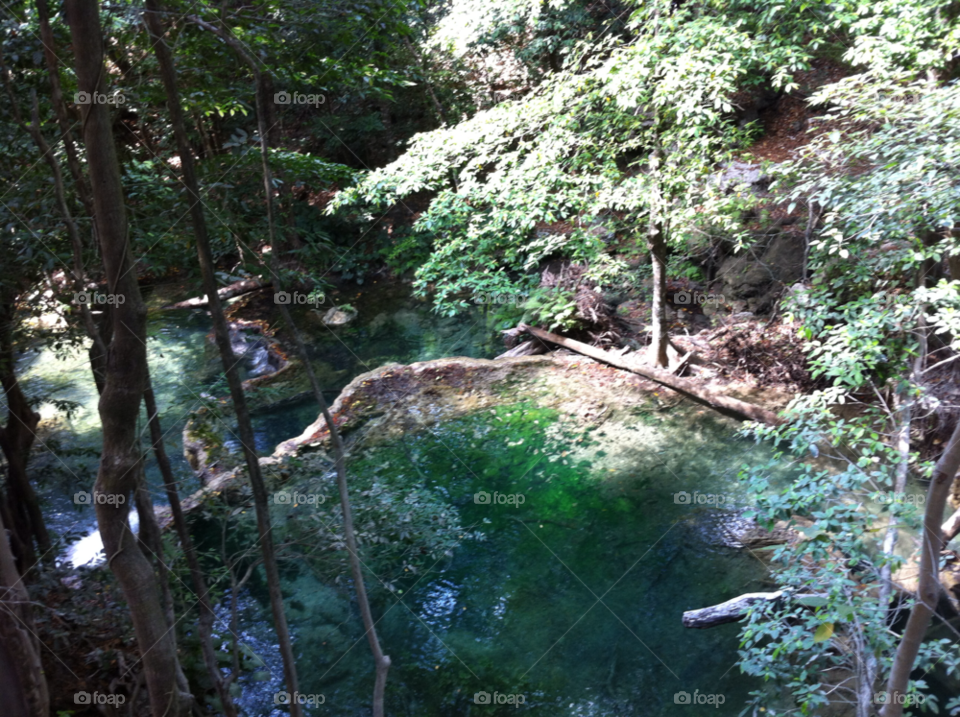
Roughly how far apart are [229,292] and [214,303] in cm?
961

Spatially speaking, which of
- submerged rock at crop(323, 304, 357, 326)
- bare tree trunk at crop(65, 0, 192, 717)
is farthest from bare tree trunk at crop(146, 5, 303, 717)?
submerged rock at crop(323, 304, 357, 326)

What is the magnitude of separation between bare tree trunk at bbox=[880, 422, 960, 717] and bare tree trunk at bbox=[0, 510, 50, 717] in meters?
3.55

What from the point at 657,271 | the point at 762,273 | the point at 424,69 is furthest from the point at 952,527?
the point at 424,69

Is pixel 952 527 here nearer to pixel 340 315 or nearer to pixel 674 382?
pixel 674 382

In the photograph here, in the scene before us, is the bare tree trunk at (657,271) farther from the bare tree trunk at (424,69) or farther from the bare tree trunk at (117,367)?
the bare tree trunk at (424,69)

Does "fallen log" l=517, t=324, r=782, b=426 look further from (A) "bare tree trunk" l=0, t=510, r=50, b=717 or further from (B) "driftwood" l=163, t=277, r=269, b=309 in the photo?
(A) "bare tree trunk" l=0, t=510, r=50, b=717

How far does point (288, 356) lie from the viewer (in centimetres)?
Result: 990

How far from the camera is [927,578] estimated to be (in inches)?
97.6

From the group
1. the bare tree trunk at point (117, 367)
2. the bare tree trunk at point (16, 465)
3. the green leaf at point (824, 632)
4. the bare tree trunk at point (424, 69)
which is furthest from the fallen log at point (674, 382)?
the bare tree trunk at point (16, 465)

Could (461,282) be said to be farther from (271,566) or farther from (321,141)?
(321,141)

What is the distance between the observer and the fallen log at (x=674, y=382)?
702 cm

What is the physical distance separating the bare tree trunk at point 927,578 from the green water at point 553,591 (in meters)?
2.07

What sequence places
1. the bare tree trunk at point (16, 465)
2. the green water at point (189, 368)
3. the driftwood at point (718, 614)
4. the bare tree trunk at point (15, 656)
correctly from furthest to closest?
the green water at point (189, 368) < the driftwood at point (718, 614) < the bare tree trunk at point (16, 465) < the bare tree trunk at point (15, 656)

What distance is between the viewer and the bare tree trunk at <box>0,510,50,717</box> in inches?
101
